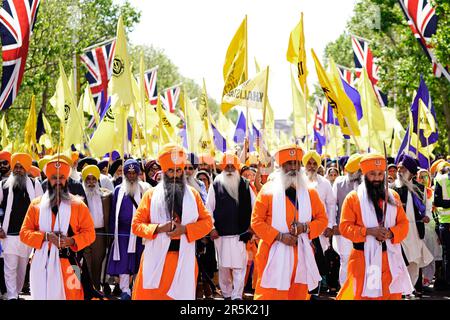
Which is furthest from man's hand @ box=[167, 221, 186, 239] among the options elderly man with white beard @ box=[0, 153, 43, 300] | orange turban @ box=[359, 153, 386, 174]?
elderly man with white beard @ box=[0, 153, 43, 300]

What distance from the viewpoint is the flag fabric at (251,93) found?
1238cm

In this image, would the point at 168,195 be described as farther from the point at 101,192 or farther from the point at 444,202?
the point at 444,202

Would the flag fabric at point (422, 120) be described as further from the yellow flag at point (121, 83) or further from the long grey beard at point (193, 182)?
the yellow flag at point (121, 83)

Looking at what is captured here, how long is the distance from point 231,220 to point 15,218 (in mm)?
2826

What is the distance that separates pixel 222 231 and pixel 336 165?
14.5ft

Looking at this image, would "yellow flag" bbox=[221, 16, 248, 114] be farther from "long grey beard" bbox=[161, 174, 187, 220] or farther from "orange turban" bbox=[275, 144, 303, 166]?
"long grey beard" bbox=[161, 174, 187, 220]

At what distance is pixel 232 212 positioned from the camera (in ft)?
38.5

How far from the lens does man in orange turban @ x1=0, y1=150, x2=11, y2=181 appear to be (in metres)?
12.7

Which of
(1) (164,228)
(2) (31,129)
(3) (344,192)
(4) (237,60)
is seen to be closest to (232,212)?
(3) (344,192)

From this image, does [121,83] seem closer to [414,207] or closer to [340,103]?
[340,103]

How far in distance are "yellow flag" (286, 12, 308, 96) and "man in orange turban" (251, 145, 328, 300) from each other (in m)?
1.26

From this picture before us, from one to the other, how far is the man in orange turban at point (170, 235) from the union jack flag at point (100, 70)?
1414 cm

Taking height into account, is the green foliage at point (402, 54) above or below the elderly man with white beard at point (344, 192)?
above

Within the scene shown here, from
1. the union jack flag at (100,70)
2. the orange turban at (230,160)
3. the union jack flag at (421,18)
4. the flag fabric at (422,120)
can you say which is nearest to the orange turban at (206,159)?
the orange turban at (230,160)
